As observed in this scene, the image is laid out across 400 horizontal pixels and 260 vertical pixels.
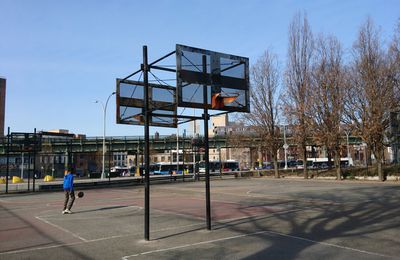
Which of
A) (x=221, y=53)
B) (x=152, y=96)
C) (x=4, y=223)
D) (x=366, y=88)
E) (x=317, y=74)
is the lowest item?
(x=4, y=223)

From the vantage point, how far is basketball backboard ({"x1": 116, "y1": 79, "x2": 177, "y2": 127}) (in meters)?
11.7

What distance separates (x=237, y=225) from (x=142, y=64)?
513cm

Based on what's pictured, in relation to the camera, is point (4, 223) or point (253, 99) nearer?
point (4, 223)

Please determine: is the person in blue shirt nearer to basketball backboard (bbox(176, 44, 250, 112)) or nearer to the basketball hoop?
basketball backboard (bbox(176, 44, 250, 112))

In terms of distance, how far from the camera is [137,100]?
39.7 feet

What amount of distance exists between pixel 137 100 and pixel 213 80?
2.87m

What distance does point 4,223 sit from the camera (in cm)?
1314

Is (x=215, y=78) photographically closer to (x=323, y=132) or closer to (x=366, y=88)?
(x=366, y=88)

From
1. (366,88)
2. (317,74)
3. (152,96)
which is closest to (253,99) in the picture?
(317,74)

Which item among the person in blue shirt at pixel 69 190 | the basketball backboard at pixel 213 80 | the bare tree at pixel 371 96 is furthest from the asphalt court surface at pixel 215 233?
the bare tree at pixel 371 96

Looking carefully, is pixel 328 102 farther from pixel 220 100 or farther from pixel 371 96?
pixel 220 100

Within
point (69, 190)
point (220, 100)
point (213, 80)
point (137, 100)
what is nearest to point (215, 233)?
point (220, 100)

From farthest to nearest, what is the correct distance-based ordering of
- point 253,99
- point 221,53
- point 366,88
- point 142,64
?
point 253,99 → point 366,88 → point 221,53 → point 142,64

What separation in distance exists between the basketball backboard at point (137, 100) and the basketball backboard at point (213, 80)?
1634mm
